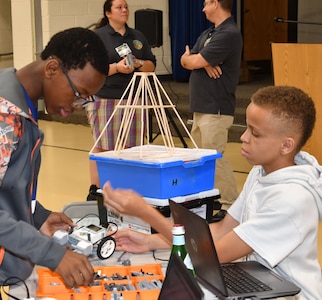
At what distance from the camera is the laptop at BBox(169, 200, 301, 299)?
5.71 feet

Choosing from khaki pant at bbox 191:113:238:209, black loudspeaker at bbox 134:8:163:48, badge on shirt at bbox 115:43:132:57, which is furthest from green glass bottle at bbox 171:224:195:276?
black loudspeaker at bbox 134:8:163:48

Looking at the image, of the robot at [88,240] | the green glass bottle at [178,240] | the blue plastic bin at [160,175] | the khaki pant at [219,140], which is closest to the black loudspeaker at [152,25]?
the khaki pant at [219,140]

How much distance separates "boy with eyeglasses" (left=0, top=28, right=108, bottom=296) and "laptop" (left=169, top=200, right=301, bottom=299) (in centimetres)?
29

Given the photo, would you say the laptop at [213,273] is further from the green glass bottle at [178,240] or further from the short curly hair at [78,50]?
the short curly hair at [78,50]

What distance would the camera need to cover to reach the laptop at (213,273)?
5.71ft

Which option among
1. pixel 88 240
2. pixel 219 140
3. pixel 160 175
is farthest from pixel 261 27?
pixel 88 240

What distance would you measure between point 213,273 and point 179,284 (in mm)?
282

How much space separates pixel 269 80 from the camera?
888cm

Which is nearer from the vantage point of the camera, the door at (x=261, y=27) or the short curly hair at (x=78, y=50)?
the short curly hair at (x=78, y=50)

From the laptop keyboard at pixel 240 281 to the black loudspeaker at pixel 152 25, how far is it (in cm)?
463

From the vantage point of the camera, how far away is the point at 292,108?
6.74 feet

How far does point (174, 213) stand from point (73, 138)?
577 centimetres

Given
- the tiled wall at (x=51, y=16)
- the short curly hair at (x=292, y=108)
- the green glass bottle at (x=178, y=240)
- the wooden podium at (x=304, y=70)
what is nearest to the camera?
the green glass bottle at (x=178, y=240)

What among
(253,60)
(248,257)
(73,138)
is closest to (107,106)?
(248,257)
